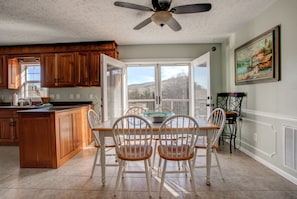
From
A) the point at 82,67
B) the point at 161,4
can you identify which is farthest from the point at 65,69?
the point at 161,4

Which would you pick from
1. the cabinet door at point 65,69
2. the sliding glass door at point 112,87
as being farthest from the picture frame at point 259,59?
the cabinet door at point 65,69

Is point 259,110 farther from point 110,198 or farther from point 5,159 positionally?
point 5,159

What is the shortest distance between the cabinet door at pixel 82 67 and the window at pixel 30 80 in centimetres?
132

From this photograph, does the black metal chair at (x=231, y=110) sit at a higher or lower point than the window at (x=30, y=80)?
lower

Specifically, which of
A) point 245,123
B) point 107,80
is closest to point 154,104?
point 107,80

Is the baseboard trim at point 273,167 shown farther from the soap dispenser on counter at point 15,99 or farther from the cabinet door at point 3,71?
the cabinet door at point 3,71

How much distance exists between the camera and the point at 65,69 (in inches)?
169

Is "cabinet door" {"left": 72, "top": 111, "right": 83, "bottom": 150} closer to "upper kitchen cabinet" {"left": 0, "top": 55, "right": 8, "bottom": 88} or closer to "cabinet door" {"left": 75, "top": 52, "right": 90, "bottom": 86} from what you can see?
"cabinet door" {"left": 75, "top": 52, "right": 90, "bottom": 86}

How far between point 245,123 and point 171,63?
224cm

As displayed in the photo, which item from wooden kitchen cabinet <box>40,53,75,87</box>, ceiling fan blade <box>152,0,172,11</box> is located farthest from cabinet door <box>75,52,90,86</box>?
ceiling fan blade <box>152,0,172,11</box>

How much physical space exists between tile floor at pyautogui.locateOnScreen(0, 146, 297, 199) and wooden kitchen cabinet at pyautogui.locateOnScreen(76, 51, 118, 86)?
1972 mm

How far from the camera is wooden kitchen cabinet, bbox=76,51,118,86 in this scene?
4242 millimetres

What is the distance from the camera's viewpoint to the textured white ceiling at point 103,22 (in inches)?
101

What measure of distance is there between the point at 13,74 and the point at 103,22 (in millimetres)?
3001
